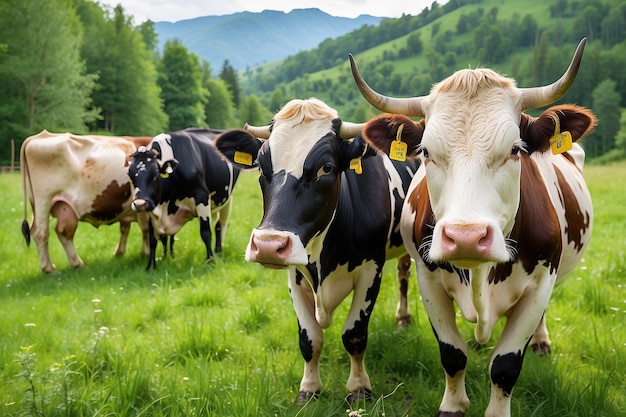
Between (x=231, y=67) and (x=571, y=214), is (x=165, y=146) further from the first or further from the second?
(x=231, y=67)

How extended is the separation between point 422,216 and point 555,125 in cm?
93

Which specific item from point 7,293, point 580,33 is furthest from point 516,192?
point 580,33

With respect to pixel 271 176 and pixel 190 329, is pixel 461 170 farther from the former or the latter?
pixel 190 329

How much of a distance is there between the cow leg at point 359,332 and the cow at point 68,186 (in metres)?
5.44

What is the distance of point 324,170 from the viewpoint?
3031 millimetres

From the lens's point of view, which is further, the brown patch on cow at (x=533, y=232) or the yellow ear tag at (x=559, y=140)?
the brown patch on cow at (x=533, y=232)

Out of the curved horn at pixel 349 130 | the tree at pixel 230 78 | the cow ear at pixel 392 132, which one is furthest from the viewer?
the tree at pixel 230 78

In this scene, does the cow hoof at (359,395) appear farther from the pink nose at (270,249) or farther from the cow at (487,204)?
the pink nose at (270,249)

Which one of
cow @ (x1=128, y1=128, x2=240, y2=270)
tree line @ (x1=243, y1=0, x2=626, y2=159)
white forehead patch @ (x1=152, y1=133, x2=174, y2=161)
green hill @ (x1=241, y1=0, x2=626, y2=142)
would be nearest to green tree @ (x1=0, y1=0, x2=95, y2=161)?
cow @ (x1=128, y1=128, x2=240, y2=270)

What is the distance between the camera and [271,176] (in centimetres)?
300

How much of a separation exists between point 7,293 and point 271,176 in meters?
5.14

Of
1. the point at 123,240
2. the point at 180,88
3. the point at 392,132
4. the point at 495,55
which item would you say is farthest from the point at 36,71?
the point at 495,55

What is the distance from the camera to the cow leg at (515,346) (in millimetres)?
2869


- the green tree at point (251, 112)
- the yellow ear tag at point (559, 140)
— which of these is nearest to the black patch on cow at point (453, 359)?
the yellow ear tag at point (559, 140)
